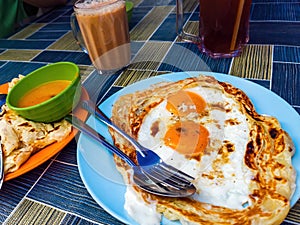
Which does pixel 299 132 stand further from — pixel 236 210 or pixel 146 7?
pixel 146 7

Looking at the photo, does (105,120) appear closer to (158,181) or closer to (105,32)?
(158,181)

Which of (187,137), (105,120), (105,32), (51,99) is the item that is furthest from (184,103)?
(105,32)

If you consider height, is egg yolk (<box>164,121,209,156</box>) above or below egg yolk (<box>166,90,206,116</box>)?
below

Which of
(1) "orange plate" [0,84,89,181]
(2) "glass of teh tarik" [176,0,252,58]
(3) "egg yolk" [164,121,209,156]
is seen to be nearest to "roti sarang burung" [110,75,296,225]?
(3) "egg yolk" [164,121,209,156]

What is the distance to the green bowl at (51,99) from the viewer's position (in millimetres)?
953

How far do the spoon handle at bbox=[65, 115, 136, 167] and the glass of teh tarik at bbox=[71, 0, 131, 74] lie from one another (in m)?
0.43

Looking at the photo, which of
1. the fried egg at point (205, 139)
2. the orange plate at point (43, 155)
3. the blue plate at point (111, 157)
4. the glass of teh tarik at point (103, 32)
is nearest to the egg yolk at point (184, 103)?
Result: the fried egg at point (205, 139)

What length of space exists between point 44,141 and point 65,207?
245 millimetres

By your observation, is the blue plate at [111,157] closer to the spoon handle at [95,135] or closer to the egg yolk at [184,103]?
the spoon handle at [95,135]

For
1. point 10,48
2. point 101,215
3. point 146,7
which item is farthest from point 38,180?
point 146,7

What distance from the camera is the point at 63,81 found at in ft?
3.74

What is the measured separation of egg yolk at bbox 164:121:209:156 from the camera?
84cm

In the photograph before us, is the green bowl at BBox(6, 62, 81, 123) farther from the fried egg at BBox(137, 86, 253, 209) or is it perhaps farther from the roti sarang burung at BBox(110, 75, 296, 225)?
the fried egg at BBox(137, 86, 253, 209)

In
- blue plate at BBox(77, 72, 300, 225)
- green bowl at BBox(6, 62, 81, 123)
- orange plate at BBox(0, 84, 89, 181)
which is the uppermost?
green bowl at BBox(6, 62, 81, 123)
